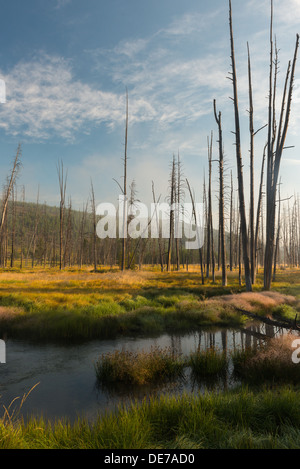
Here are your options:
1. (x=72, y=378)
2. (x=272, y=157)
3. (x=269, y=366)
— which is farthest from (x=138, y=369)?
(x=272, y=157)

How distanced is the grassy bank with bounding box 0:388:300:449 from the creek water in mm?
782

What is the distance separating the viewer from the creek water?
5375mm

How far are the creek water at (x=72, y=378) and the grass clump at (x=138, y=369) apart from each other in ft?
0.82

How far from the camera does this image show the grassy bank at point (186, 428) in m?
3.49

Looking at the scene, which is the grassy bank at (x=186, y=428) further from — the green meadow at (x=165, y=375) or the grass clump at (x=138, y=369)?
the grass clump at (x=138, y=369)

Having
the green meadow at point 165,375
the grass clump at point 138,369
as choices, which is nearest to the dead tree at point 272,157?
the green meadow at point 165,375

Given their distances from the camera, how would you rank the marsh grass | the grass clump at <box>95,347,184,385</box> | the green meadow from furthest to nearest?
the grass clump at <box>95,347,184,385</box> → the marsh grass → the green meadow

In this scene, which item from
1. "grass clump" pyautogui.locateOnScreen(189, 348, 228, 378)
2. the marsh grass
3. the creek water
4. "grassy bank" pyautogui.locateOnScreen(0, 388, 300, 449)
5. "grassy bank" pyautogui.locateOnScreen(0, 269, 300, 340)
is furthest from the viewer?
"grassy bank" pyautogui.locateOnScreen(0, 269, 300, 340)

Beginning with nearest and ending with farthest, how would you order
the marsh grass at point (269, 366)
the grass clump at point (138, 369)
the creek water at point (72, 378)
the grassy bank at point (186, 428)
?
1. the grassy bank at point (186, 428)
2. the creek water at point (72, 378)
3. the marsh grass at point (269, 366)
4. the grass clump at point (138, 369)

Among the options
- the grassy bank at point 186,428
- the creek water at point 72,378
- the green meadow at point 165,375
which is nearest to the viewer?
the grassy bank at point 186,428

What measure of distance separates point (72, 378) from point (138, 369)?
1649 millimetres

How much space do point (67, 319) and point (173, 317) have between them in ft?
15.8

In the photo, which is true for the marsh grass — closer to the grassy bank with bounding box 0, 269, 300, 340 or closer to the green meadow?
the green meadow

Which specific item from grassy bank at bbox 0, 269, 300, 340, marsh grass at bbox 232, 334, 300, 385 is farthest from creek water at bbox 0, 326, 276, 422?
grassy bank at bbox 0, 269, 300, 340
